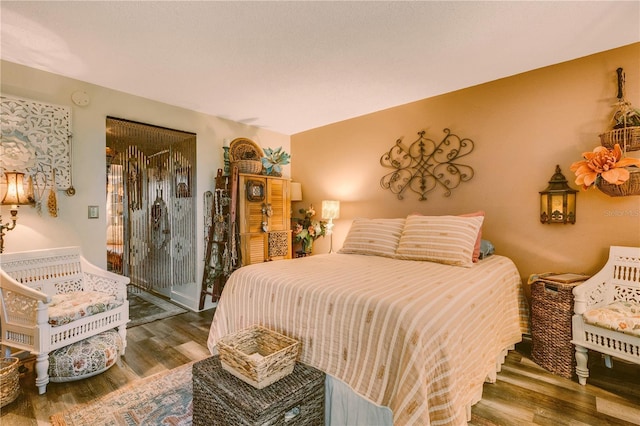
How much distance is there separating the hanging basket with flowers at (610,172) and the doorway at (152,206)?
3.66 metres

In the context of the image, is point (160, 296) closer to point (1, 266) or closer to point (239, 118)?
point (1, 266)

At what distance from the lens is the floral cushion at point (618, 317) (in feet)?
5.74

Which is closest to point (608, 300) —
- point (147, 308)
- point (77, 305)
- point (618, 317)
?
point (618, 317)

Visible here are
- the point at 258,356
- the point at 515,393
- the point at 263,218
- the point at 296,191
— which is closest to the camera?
the point at 258,356

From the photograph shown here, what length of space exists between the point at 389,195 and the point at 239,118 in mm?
2098

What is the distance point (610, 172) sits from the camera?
79.0 inches

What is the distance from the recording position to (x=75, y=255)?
249 centimetres

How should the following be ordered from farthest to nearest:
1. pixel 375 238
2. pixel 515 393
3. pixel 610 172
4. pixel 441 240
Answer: pixel 375 238
pixel 441 240
pixel 610 172
pixel 515 393

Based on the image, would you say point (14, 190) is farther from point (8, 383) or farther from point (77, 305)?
point (8, 383)

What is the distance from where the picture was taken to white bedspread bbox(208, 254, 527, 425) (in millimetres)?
1212

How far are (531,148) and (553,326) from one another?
4.73ft

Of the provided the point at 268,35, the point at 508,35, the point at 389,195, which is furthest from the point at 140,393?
the point at 508,35

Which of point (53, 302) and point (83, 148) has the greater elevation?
point (83, 148)

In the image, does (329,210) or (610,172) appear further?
(329,210)
